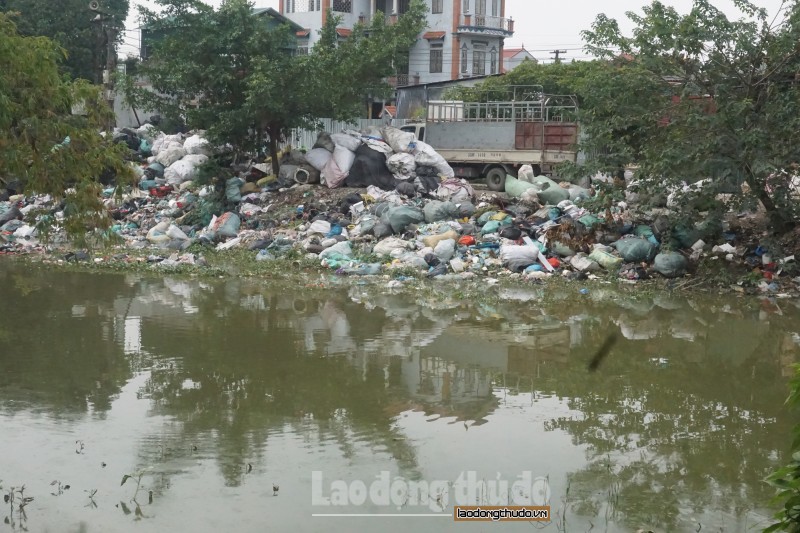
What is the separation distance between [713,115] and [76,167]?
8.53 metres

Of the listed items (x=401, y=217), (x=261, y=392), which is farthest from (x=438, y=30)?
(x=261, y=392)

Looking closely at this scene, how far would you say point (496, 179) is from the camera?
63.4ft

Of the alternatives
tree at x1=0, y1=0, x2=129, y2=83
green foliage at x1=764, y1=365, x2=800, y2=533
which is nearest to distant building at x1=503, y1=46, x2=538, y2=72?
tree at x1=0, y1=0, x2=129, y2=83

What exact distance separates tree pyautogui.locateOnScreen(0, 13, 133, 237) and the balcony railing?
34.0m

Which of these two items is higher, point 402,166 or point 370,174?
point 402,166

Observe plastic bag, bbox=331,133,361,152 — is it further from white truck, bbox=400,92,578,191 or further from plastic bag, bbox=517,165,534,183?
plastic bag, bbox=517,165,534,183

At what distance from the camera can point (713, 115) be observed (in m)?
11.5

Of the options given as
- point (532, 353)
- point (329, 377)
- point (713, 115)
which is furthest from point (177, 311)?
point (713, 115)

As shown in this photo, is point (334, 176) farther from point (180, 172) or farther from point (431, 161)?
point (180, 172)

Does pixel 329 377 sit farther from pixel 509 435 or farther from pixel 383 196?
pixel 383 196

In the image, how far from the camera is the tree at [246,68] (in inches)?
667

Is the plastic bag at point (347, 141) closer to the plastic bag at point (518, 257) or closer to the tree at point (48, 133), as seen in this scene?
the plastic bag at point (518, 257)

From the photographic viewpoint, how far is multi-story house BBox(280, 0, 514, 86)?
38438 mm

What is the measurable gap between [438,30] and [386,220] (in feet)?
84.9
